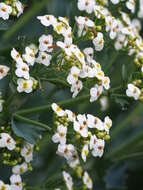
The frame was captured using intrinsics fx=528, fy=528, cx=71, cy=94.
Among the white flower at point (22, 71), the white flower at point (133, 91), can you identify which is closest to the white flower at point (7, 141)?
the white flower at point (22, 71)

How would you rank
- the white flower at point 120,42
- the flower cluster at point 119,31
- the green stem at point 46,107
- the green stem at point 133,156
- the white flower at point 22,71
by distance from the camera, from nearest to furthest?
the white flower at point 22,71 → the green stem at point 46,107 → the flower cluster at point 119,31 → the white flower at point 120,42 → the green stem at point 133,156

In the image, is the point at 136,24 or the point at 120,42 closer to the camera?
the point at 120,42

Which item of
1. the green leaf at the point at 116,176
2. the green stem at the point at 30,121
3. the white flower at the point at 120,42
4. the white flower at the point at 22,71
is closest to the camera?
the white flower at the point at 22,71

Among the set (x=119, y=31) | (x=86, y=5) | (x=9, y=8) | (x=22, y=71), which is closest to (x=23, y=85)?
(x=22, y=71)

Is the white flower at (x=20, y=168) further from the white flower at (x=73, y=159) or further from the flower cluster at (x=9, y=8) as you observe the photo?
the flower cluster at (x=9, y=8)

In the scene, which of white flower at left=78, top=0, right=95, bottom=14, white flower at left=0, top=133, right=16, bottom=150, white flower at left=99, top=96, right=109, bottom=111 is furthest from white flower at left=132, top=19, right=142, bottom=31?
→ white flower at left=0, top=133, right=16, bottom=150

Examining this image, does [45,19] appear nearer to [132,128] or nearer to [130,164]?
[130,164]

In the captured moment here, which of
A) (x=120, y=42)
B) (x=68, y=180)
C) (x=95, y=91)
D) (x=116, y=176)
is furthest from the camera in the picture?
(x=116, y=176)

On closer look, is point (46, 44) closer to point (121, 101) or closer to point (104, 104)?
point (121, 101)
